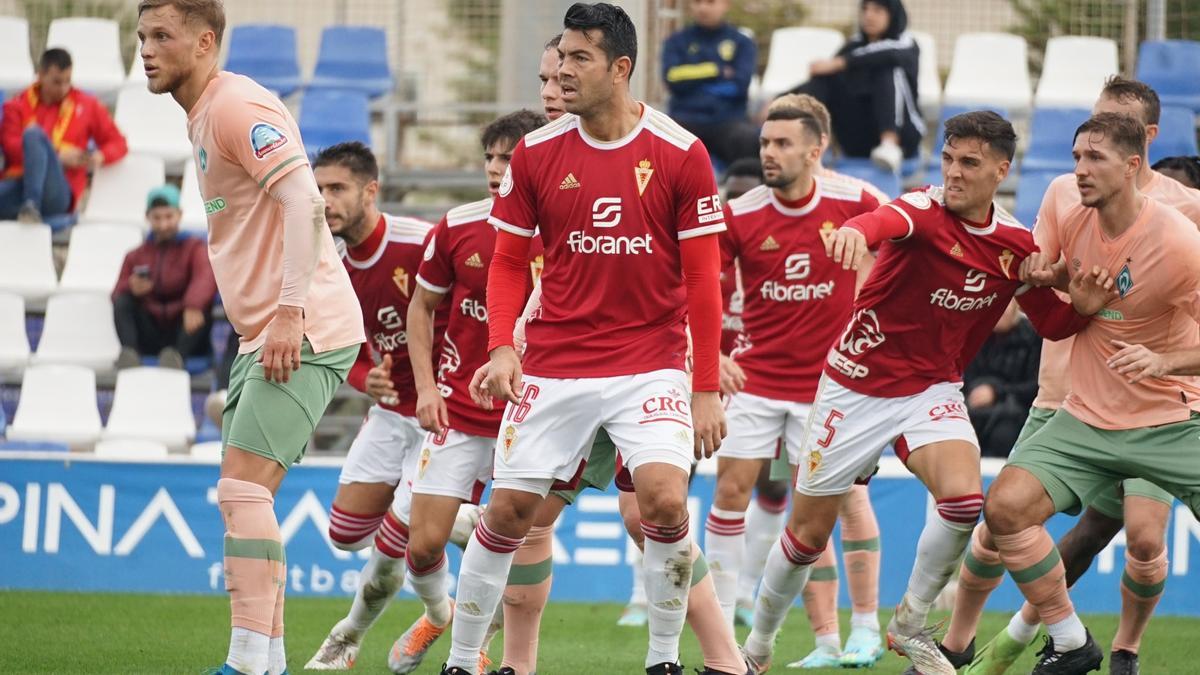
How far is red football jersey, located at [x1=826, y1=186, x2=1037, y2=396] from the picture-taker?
6.76 meters

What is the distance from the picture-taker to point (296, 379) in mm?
5816

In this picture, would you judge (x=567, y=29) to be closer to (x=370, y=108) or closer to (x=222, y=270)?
(x=222, y=270)

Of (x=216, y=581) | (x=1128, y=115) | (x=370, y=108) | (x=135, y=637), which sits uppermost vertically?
(x=1128, y=115)

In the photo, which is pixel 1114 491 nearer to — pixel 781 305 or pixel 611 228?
pixel 781 305

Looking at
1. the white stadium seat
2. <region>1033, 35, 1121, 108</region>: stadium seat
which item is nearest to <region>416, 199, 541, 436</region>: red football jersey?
the white stadium seat

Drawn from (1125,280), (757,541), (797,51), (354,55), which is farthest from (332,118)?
(1125,280)

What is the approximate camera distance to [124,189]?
Result: 46.8 feet

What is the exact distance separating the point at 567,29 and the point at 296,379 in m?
1.57

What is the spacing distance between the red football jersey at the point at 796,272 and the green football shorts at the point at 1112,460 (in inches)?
80.1

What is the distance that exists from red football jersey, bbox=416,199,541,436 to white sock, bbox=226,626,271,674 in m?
1.83

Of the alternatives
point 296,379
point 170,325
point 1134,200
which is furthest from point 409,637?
point 170,325

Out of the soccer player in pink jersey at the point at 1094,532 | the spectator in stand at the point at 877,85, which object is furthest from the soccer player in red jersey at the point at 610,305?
the spectator in stand at the point at 877,85

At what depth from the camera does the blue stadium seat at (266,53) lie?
15.5m

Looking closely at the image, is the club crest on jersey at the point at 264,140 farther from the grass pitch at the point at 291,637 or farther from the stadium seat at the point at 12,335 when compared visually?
the stadium seat at the point at 12,335
